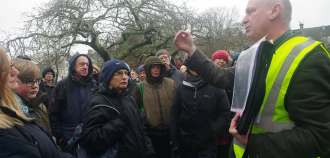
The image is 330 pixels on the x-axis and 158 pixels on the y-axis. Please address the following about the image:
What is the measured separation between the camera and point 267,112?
3.71ft

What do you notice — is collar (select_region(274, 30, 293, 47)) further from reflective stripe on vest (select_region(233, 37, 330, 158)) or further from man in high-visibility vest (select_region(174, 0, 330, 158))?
reflective stripe on vest (select_region(233, 37, 330, 158))

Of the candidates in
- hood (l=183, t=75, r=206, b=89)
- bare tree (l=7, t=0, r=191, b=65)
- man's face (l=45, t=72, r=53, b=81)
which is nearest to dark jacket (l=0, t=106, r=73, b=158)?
hood (l=183, t=75, r=206, b=89)

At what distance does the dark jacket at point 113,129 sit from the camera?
6.29ft

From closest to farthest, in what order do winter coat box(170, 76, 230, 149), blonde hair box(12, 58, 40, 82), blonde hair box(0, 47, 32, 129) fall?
blonde hair box(0, 47, 32, 129) < blonde hair box(12, 58, 40, 82) < winter coat box(170, 76, 230, 149)

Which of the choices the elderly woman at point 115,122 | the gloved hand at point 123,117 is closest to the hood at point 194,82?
the elderly woman at point 115,122

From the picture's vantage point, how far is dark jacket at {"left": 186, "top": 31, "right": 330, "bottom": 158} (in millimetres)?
1014

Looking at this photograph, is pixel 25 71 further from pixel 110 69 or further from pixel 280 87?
pixel 280 87

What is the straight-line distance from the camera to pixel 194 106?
272 centimetres

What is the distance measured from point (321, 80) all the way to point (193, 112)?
179 centimetres

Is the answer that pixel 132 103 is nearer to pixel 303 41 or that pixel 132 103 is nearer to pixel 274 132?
pixel 274 132

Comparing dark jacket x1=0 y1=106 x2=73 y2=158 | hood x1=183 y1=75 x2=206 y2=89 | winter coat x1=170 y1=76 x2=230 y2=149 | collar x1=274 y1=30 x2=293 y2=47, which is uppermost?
collar x1=274 y1=30 x2=293 y2=47

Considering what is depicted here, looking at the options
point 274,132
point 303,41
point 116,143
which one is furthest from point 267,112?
point 116,143

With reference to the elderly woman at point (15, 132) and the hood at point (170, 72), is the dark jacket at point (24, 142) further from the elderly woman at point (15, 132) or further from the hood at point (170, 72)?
the hood at point (170, 72)

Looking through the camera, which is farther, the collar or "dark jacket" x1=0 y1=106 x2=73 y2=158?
the collar
